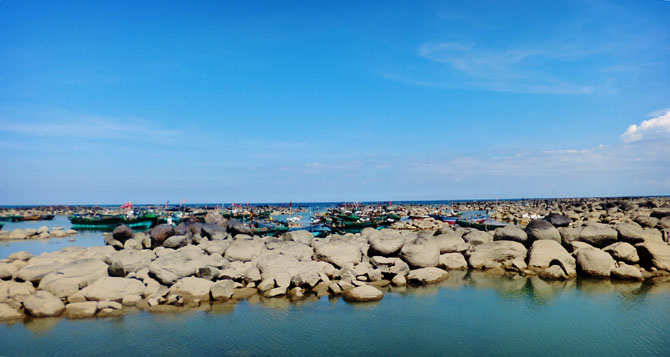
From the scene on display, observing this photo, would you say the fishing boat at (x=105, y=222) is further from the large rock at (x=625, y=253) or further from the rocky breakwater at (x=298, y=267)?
the large rock at (x=625, y=253)

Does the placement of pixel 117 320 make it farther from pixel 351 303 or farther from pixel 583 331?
pixel 583 331

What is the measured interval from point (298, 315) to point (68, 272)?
1172 centimetres

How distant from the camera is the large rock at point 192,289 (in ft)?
56.0

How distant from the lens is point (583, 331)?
1388 centimetres

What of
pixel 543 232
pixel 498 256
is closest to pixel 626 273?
pixel 543 232

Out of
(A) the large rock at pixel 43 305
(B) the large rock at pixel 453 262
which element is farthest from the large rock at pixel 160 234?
(B) the large rock at pixel 453 262

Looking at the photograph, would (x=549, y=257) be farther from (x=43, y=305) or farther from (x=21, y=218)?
(x=21, y=218)

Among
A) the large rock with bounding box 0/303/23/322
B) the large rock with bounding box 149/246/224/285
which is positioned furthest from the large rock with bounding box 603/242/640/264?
the large rock with bounding box 0/303/23/322

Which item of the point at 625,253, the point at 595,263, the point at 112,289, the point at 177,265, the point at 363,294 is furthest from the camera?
the point at 625,253

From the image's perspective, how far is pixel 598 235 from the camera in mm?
23750

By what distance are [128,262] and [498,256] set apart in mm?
22022

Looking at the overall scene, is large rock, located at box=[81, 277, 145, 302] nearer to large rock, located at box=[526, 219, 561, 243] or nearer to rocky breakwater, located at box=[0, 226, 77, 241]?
large rock, located at box=[526, 219, 561, 243]

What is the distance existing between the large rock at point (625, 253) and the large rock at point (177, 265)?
2284 centimetres

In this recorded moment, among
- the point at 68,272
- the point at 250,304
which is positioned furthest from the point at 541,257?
the point at 68,272
